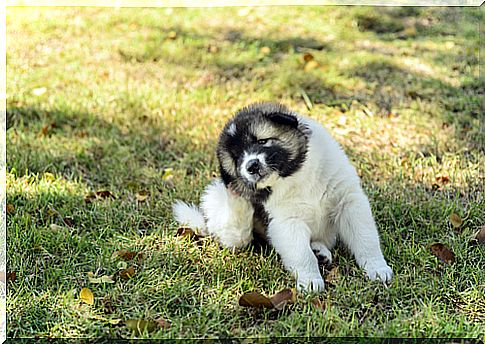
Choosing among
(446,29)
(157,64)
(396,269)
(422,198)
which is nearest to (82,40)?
(157,64)

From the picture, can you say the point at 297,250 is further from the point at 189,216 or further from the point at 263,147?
the point at 189,216

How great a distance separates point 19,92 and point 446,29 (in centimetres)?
486

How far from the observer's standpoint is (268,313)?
341cm

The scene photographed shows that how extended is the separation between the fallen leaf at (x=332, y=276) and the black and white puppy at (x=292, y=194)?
9 centimetres

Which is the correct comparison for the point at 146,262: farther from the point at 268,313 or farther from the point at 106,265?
the point at 268,313

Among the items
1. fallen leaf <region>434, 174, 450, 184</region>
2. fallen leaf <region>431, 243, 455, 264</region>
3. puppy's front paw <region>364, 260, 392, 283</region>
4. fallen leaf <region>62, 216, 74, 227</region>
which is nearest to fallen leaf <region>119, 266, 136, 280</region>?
fallen leaf <region>62, 216, 74, 227</region>

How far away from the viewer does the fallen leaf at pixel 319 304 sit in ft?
11.1

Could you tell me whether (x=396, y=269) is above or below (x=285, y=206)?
below

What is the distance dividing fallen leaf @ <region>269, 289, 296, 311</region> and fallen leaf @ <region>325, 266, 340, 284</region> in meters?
0.28

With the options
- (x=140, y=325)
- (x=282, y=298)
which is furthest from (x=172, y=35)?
(x=140, y=325)

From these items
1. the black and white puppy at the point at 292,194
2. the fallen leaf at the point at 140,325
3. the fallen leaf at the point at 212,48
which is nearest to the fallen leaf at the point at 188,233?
the black and white puppy at the point at 292,194

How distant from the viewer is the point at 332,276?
3.72m

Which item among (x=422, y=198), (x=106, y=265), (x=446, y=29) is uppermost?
(x=446, y=29)

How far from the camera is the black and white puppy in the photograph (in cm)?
362
